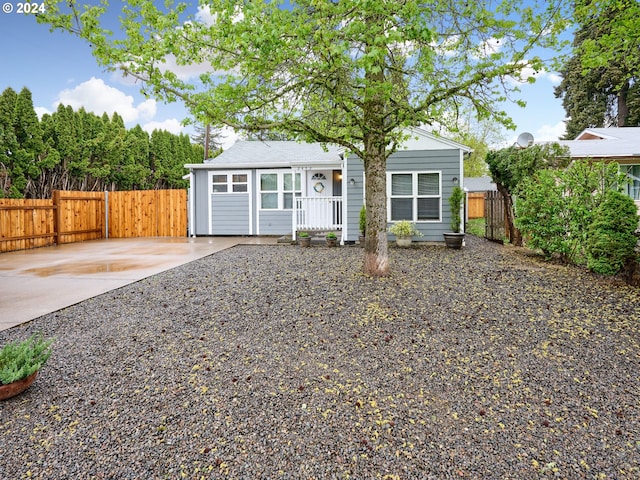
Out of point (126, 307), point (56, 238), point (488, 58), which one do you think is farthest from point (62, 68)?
point (488, 58)

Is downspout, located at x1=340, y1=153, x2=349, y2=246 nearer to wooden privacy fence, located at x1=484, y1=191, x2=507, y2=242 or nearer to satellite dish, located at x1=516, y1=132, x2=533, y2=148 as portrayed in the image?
wooden privacy fence, located at x1=484, y1=191, x2=507, y2=242

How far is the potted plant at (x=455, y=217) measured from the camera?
9.93m

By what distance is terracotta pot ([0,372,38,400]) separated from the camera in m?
2.56

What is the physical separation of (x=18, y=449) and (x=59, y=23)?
4.72 meters

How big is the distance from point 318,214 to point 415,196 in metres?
2.87

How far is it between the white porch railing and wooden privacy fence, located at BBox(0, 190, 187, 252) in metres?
5.05

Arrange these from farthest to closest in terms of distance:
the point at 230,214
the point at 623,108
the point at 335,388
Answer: the point at 623,108 → the point at 230,214 → the point at 335,388

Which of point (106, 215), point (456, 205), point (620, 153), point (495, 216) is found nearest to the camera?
point (456, 205)

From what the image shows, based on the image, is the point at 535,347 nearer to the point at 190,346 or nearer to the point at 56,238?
the point at 190,346

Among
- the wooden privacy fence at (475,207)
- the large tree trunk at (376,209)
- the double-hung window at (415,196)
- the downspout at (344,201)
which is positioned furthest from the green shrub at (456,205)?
the wooden privacy fence at (475,207)

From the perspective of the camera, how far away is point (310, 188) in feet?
43.9

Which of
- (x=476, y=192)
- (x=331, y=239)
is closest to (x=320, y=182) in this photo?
(x=331, y=239)

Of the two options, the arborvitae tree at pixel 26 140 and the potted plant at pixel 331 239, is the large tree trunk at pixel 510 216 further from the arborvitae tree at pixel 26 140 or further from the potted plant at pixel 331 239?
the arborvitae tree at pixel 26 140

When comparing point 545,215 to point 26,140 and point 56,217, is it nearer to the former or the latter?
point 56,217
